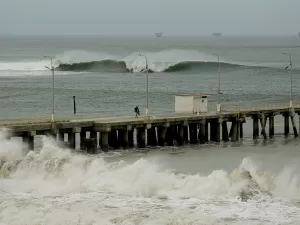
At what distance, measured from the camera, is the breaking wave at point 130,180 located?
32969mm

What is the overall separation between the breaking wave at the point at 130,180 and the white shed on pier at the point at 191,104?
13646 mm

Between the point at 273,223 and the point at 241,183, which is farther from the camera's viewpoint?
the point at 241,183

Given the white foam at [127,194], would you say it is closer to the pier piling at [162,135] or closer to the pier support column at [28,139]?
the pier support column at [28,139]

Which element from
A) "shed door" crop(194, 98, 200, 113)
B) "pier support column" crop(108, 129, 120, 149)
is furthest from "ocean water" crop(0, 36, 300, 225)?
"shed door" crop(194, 98, 200, 113)

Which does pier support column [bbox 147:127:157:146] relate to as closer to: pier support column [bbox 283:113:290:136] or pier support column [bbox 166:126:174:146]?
pier support column [bbox 166:126:174:146]

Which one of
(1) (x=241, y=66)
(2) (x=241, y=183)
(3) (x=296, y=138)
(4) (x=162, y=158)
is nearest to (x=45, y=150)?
(4) (x=162, y=158)

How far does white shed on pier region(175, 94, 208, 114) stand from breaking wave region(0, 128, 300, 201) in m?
13.6

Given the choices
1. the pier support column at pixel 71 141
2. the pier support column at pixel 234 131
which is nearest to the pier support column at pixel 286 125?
the pier support column at pixel 234 131

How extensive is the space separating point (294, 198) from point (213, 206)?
3.48 m

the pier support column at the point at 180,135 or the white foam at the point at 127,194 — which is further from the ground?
the pier support column at the point at 180,135

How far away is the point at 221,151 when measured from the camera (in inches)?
1897

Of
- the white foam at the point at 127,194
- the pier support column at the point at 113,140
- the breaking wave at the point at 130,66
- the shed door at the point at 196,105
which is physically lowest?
the white foam at the point at 127,194

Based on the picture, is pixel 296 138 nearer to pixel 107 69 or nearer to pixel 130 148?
pixel 130 148

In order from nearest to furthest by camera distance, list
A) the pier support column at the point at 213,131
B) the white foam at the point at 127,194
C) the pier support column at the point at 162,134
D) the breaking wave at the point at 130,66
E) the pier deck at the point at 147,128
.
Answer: the white foam at the point at 127,194, the pier deck at the point at 147,128, the pier support column at the point at 162,134, the pier support column at the point at 213,131, the breaking wave at the point at 130,66
